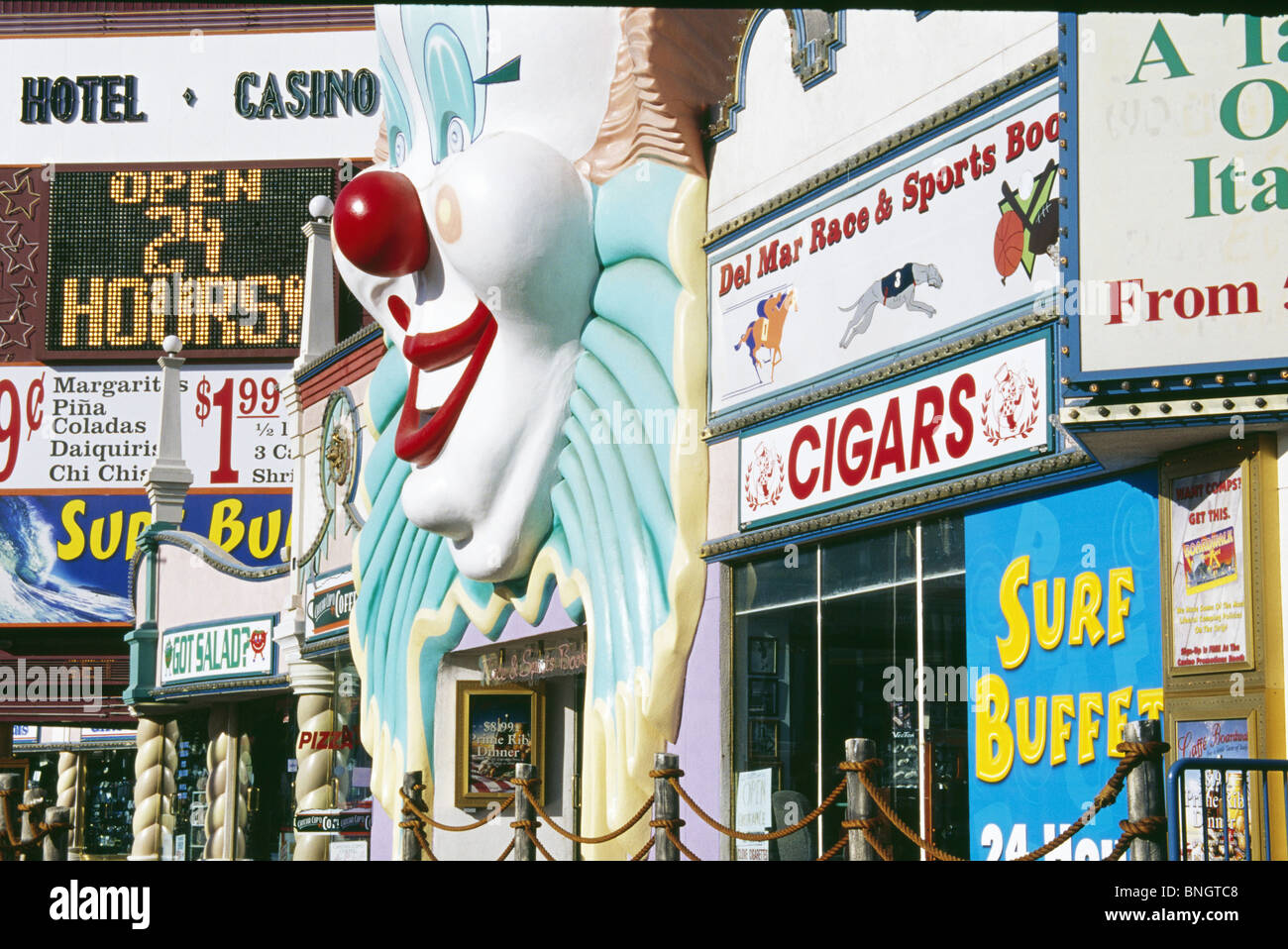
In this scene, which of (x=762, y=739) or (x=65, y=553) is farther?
(x=65, y=553)

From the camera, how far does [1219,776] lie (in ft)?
29.8

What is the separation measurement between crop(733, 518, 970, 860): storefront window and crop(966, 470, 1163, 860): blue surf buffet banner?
269 millimetres

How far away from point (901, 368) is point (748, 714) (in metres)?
3.22

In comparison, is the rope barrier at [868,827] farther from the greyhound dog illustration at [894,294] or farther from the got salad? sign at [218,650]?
the got salad? sign at [218,650]

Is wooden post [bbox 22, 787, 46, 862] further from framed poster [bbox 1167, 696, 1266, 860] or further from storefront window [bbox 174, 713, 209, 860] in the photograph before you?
framed poster [bbox 1167, 696, 1266, 860]

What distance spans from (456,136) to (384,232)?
144 cm

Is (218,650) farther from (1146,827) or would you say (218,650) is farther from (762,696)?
(1146,827)

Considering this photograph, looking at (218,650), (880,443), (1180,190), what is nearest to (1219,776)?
(1180,190)

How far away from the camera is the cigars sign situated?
34.8 ft

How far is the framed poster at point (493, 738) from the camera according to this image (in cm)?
1794

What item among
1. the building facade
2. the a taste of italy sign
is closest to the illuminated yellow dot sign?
the building facade

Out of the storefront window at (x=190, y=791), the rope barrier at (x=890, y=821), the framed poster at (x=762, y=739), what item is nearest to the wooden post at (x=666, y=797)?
the rope barrier at (x=890, y=821)

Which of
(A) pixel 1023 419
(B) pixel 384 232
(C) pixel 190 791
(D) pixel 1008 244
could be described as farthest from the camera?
(C) pixel 190 791
